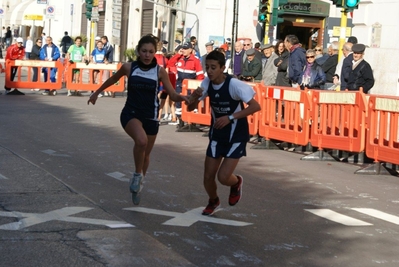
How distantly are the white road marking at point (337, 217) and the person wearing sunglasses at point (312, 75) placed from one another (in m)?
7.45

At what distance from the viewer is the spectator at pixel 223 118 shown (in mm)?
8375

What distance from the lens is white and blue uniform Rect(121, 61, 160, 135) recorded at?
927 centimetres

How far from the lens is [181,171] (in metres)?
11.9

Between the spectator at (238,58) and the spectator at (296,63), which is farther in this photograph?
the spectator at (238,58)

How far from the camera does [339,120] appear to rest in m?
14.1

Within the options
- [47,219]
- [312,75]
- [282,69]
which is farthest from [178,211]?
[282,69]

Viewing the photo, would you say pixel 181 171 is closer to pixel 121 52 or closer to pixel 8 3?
pixel 121 52

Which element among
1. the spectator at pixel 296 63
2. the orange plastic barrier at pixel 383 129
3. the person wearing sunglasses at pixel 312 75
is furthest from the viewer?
the spectator at pixel 296 63

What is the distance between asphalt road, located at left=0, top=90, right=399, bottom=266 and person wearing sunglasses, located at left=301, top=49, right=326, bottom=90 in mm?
2067

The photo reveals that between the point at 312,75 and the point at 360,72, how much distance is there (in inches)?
61.2

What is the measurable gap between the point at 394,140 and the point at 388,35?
9339 mm

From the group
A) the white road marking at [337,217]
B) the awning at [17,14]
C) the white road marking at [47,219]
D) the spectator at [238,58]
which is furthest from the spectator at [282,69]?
the awning at [17,14]

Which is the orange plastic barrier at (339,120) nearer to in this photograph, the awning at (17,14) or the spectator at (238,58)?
the spectator at (238,58)

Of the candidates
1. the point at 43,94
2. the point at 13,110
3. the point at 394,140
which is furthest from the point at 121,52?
the point at 394,140
